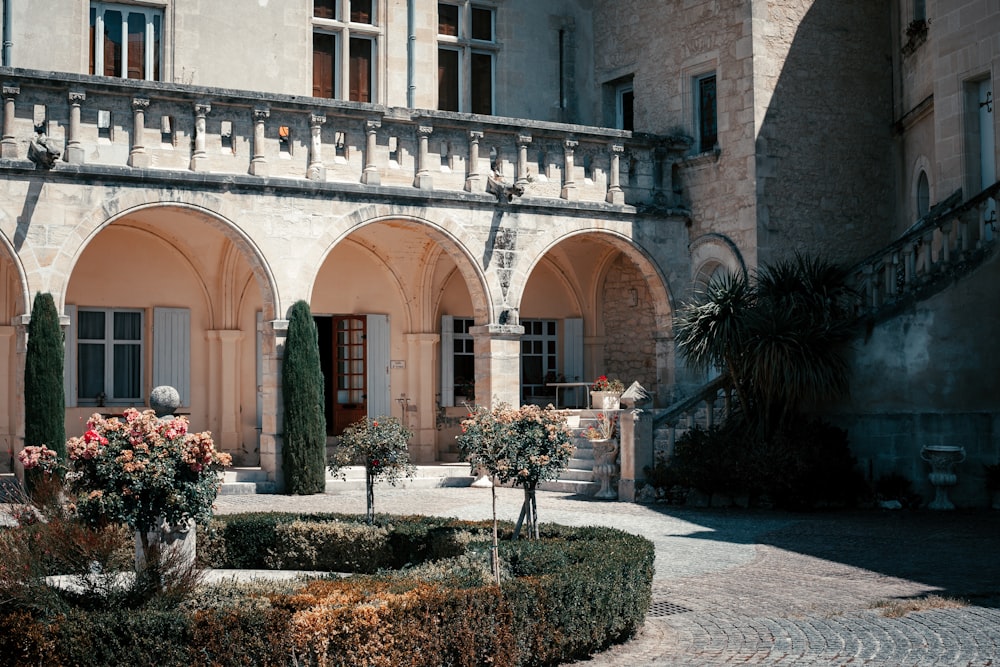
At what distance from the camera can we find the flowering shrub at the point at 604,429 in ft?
50.7

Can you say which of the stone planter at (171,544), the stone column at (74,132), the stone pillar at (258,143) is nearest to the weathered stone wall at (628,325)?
the stone pillar at (258,143)

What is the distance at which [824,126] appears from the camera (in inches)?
702

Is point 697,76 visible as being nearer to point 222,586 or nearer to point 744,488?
point 744,488

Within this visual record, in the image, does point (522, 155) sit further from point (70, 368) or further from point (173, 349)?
point (70, 368)

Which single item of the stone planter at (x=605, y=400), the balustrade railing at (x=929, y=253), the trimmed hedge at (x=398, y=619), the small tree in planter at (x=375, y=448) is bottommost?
the trimmed hedge at (x=398, y=619)

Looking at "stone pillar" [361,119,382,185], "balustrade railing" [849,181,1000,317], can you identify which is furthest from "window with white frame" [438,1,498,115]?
"balustrade railing" [849,181,1000,317]

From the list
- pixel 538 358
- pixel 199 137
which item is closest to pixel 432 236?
pixel 199 137

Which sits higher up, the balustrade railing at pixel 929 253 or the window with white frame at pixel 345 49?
the window with white frame at pixel 345 49

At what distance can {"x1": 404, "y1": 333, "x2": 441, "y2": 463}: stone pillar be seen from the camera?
766 inches

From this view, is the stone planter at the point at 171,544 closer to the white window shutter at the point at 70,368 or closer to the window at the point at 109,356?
the white window shutter at the point at 70,368

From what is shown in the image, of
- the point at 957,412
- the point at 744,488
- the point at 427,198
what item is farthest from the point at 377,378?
the point at 957,412

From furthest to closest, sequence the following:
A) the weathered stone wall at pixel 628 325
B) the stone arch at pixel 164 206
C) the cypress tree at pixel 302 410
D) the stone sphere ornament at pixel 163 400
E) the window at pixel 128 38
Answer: the weathered stone wall at pixel 628 325 → the window at pixel 128 38 → the cypress tree at pixel 302 410 → the stone arch at pixel 164 206 → the stone sphere ornament at pixel 163 400

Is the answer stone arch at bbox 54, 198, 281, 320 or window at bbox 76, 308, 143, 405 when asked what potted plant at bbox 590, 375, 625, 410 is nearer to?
stone arch at bbox 54, 198, 281, 320

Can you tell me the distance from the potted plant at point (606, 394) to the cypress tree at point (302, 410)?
15.5ft
